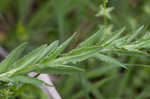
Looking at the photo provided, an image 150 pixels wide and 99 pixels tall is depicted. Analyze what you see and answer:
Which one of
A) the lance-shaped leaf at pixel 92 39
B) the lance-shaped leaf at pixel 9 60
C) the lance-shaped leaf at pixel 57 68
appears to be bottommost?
the lance-shaped leaf at pixel 57 68

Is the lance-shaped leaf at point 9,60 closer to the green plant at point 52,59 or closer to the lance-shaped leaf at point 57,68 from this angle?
the green plant at point 52,59

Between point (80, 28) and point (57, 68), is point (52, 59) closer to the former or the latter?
point (57, 68)

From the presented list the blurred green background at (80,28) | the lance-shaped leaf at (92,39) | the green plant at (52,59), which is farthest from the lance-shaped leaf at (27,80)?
the blurred green background at (80,28)

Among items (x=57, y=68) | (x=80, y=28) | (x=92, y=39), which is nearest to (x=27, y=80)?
(x=57, y=68)

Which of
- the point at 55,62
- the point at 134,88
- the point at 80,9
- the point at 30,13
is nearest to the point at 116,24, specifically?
the point at 80,9

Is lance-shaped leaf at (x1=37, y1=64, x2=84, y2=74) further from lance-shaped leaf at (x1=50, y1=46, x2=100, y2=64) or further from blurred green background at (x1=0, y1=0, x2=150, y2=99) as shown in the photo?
blurred green background at (x1=0, y1=0, x2=150, y2=99)

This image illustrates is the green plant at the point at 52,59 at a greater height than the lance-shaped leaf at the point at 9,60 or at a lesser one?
lesser

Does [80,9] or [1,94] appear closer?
[1,94]

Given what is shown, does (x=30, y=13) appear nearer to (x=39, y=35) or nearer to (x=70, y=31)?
(x=39, y=35)
